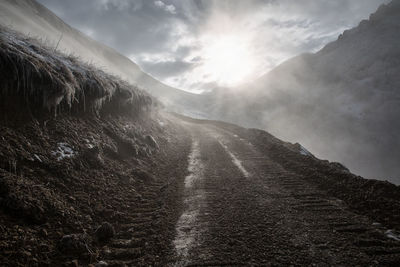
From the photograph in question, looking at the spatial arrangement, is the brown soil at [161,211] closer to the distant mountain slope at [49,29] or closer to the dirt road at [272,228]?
the dirt road at [272,228]

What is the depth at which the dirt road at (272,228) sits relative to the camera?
2898 millimetres

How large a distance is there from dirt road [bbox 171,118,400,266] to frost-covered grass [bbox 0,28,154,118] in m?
4.47

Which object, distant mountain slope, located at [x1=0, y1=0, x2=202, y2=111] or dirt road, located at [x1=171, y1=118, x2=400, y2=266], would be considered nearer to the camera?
dirt road, located at [x1=171, y1=118, x2=400, y2=266]

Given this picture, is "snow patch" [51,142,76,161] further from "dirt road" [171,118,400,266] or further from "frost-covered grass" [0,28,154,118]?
"dirt road" [171,118,400,266]

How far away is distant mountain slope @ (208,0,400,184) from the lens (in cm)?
5116

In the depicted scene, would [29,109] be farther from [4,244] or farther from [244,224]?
[244,224]

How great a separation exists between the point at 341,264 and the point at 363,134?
6643 cm

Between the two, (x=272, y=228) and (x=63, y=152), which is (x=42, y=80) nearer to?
(x=63, y=152)

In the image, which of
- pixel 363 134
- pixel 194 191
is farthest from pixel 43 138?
pixel 363 134

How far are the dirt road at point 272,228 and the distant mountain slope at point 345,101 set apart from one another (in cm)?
5865

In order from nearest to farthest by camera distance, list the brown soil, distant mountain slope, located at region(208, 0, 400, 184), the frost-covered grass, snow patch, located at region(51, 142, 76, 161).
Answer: the brown soil → the frost-covered grass → snow patch, located at region(51, 142, 76, 161) → distant mountain slope, located at region(208, 0, 400, 184)

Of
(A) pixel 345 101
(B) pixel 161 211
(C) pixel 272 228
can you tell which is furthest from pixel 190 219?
(A) pixel 345 101

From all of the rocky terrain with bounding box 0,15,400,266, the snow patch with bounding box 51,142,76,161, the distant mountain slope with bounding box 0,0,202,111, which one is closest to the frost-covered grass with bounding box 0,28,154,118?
the rocky terrain with bounding box 0,15,400,266

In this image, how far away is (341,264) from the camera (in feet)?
8.84
